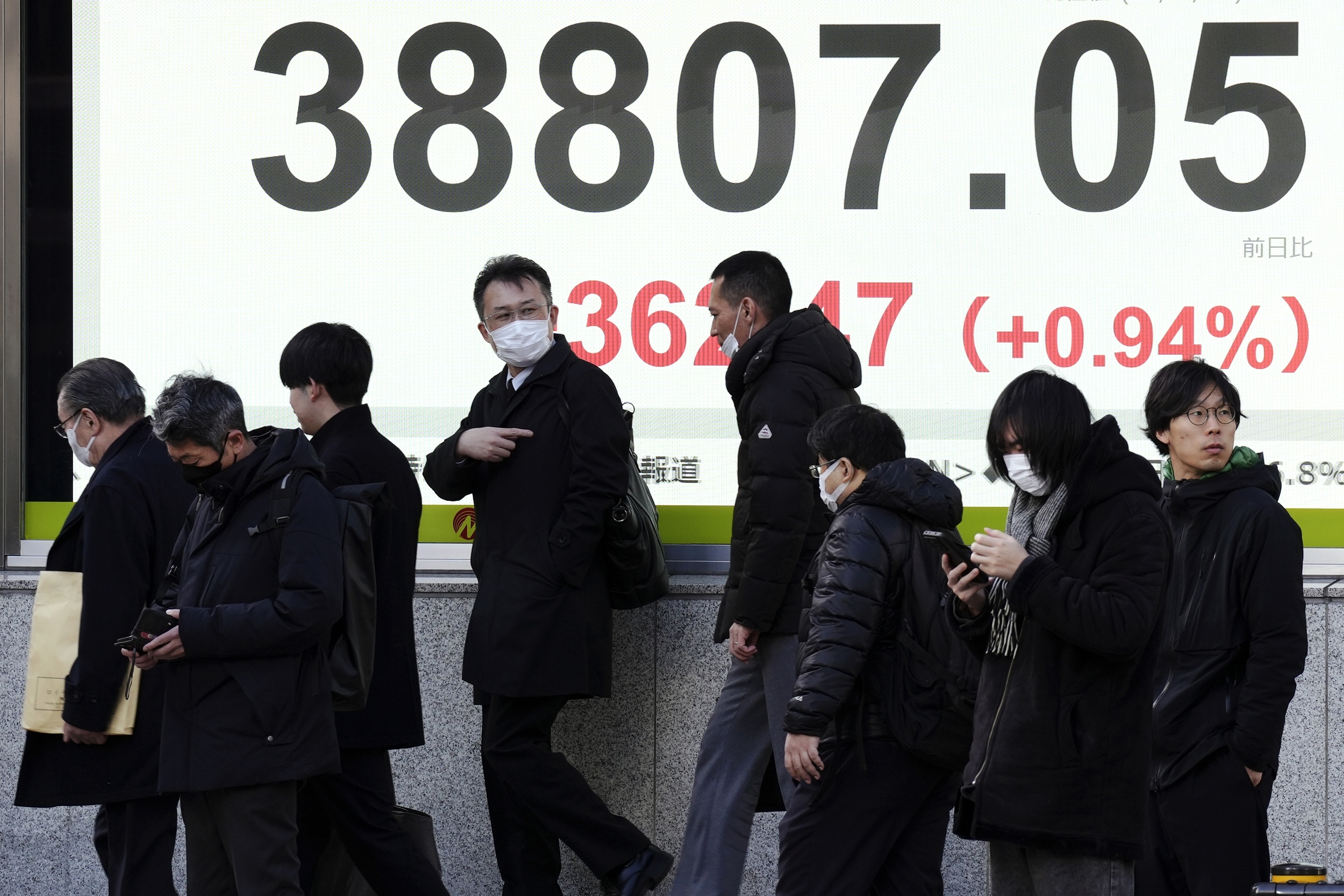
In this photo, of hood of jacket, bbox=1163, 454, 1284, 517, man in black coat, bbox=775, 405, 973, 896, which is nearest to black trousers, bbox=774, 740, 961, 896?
man in black coat, bbox=775, 405, 973, 896

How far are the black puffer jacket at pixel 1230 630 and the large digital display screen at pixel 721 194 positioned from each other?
1.74 meters

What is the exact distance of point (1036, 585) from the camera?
342 centimetres

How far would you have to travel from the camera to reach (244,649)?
155 inches

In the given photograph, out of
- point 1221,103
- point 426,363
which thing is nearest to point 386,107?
point 426,363

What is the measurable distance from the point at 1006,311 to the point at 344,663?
10.1 feet

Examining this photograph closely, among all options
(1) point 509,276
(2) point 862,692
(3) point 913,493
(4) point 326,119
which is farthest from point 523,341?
(2) point 862,692

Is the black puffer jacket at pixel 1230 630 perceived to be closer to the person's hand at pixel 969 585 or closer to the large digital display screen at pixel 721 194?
the person's hand at pixel 969 585

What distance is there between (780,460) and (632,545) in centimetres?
61

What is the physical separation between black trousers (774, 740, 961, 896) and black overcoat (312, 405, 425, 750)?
1556 mm

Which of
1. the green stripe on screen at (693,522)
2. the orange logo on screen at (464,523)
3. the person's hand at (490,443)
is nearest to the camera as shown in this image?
the person's hand at (490,443)

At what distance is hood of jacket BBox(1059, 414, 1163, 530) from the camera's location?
352 centimetres

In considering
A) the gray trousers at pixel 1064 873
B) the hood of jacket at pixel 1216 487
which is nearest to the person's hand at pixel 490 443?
the hood of jacket at pixel 1216 487

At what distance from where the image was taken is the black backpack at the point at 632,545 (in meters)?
5.18

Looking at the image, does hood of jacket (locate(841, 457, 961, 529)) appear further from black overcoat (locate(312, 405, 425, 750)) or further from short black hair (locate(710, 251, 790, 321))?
black overcoat (locate(312, 405, 425, 750))
